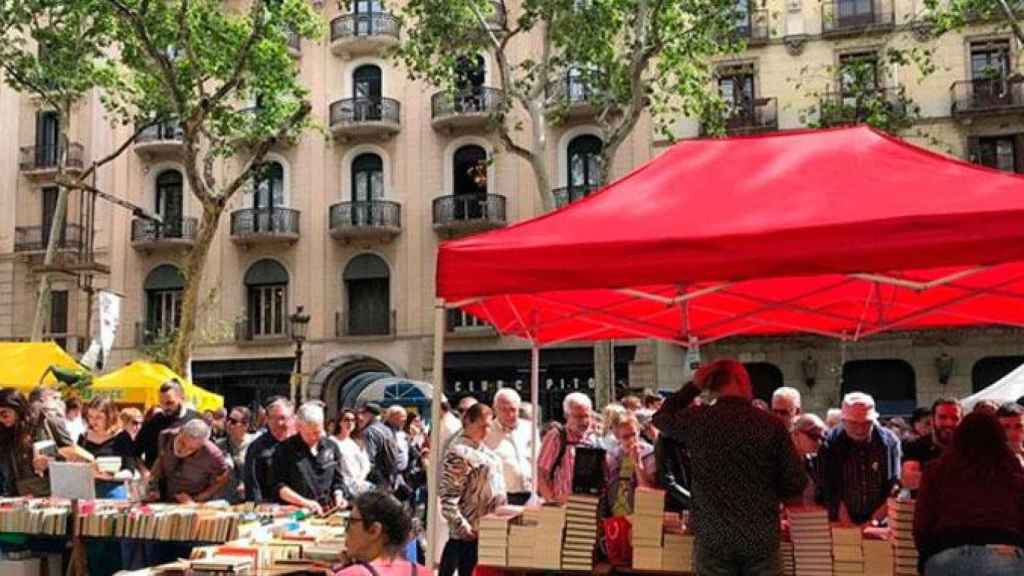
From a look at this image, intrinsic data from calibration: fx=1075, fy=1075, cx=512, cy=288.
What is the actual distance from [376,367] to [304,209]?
4.94m

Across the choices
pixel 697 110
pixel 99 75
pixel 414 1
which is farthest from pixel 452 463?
pixel 99 75

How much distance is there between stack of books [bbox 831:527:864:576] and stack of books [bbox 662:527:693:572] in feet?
2.40

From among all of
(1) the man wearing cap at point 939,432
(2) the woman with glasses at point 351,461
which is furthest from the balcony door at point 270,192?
(1) the man wearing cap at point 939,432

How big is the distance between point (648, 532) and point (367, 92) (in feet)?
86.8

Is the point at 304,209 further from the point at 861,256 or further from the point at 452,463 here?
the point at 861,256

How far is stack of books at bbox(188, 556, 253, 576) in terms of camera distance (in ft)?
19.3

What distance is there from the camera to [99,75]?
23.3 m

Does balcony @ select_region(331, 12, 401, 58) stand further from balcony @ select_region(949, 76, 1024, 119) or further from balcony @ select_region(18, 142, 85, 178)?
balcony @ select_region(949, 76, 1024, 119)

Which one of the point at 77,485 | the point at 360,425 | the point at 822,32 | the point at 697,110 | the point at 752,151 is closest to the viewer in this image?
the point at 752,151

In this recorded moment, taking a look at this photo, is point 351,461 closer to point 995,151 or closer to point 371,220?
point 371,220

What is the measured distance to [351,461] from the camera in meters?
9.89

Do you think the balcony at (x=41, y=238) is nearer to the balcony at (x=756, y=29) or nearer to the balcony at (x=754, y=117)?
the balcony at (x=754, y=117)

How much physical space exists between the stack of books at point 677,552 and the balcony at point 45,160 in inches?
1149

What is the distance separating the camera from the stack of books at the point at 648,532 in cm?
568
